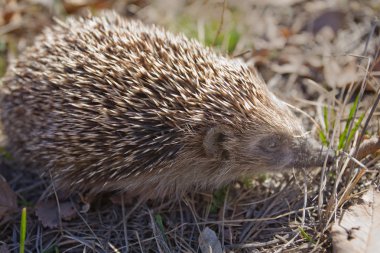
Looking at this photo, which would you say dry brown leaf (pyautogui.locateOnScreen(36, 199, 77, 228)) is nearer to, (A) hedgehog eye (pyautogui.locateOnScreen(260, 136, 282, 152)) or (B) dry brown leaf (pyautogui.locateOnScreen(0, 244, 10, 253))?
(B) dry brown leaf (pyautogui.locateOnScreen(0, 244, 10, 253))

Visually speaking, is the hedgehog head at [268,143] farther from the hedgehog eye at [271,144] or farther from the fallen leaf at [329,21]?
the fallen leaf at [329,21]

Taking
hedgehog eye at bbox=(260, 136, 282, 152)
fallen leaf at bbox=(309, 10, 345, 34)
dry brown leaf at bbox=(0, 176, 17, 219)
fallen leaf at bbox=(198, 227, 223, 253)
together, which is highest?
fallen leaf at bbox=(309, 10, 345, 34)

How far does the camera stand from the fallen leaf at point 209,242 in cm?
411

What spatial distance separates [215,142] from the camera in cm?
433

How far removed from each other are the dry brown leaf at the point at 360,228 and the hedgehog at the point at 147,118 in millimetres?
Result: 566

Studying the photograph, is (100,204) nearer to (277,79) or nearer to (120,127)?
(120,127)

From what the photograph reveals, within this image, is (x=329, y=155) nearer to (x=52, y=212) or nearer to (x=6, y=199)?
(x=52, y=212)

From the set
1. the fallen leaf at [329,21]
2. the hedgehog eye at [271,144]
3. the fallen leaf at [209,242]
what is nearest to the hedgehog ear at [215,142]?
the hedgehog eye at [271,144]

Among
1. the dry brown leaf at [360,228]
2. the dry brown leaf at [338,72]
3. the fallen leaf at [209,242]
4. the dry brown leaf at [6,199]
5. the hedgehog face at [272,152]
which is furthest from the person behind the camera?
the dry brown leaf at [338,72]

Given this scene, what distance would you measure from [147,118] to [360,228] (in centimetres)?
198

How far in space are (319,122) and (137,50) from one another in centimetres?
208

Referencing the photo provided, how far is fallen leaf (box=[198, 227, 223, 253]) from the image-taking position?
13.5 ft

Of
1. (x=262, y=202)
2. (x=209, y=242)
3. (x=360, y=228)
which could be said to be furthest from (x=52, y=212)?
(x=360, y=228)

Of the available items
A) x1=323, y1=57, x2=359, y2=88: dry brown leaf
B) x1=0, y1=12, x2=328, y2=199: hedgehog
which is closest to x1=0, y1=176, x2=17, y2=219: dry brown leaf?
x1=0, y1=12, x2=328, y2=199: hedgehog
